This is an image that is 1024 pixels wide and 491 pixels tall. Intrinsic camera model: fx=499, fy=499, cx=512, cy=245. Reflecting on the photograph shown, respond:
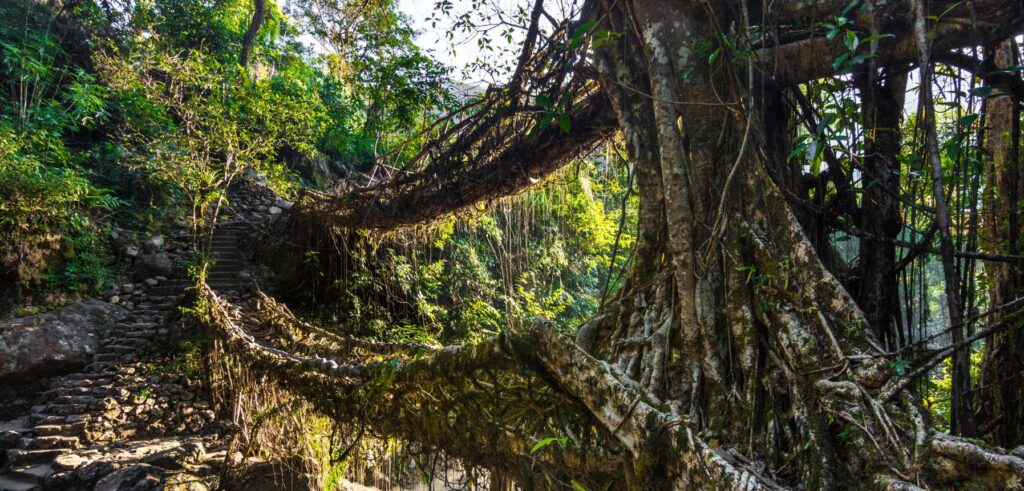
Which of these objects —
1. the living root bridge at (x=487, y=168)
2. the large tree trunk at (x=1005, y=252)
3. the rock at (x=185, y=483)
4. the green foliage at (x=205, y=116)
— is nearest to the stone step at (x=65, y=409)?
the rock at (x=185, y=483)

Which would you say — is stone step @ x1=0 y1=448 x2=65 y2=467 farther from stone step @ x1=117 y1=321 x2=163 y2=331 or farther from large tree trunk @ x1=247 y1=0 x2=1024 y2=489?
large tree trunk @ x1=247 y1=0 x2=1024 y2=489

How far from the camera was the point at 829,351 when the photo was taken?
1.51 metres

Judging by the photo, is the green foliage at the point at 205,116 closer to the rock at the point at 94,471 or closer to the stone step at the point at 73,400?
the stone step at the point at 73,400

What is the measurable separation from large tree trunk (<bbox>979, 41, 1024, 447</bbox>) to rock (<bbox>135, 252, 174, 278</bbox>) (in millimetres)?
9315

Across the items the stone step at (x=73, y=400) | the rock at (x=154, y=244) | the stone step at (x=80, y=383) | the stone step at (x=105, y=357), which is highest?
the rock at (x=154, y=244)

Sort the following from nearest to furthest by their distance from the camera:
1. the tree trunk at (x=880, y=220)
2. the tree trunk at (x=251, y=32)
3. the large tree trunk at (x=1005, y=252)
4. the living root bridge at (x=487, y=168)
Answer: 1. the large tree trunk at (x=1005, y=252)
2. the tree trunk at (x=880, y=220)
3. the living root bridge at (x=487, y=168)
4. the tree trunk at (x=251, y=32)

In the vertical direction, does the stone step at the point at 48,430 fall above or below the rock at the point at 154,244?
below

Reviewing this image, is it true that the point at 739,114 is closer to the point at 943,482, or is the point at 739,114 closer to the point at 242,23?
the point at 943,482

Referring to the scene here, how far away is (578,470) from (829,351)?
842 mm

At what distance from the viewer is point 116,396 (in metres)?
5.59

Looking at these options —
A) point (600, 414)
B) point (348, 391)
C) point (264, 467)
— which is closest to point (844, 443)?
point (600, 414)

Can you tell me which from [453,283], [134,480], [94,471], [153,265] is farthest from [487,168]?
[153,265]

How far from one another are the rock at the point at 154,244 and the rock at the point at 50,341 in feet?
4.91

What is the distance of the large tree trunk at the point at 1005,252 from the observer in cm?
172
